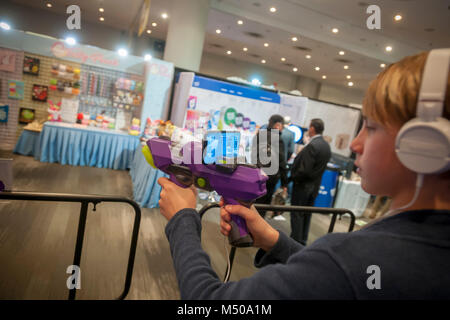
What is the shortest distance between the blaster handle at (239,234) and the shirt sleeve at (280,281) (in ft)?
1.07

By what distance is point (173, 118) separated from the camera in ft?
18.0

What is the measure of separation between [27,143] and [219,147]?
603 centimetres

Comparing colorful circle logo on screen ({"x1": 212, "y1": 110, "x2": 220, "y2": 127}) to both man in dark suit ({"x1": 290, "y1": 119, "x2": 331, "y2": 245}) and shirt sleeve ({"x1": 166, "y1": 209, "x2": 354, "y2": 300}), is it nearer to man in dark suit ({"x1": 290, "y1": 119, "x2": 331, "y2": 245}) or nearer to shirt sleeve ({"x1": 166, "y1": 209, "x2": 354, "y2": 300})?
man in dark suit ({"x1": 290, "y1": 119, "x2": 331, "y2": 245})

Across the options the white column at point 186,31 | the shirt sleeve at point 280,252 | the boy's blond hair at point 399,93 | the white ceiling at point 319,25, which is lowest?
the shirt sleeve at point 280,252

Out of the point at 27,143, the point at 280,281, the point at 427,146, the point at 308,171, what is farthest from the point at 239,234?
the point at 27,143

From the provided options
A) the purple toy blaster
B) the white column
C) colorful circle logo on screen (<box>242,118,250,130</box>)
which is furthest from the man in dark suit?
the white column

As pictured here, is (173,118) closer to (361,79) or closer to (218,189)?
(218,189)

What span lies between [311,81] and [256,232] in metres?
18.6

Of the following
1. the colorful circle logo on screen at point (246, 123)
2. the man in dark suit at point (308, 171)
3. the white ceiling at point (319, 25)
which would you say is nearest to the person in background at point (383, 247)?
the man in dark suit at point (308, 171)

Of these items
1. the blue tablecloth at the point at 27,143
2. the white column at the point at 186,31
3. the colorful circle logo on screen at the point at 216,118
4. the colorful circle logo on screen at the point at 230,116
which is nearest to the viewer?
the colorful circle logo on screen at the point at 216,118

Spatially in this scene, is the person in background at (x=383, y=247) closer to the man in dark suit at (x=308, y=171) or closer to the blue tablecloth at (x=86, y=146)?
the man in dark suit at (x=308, y=171)

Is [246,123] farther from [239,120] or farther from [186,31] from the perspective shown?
[186,31]

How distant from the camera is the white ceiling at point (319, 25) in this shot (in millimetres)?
7084

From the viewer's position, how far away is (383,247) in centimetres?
50
